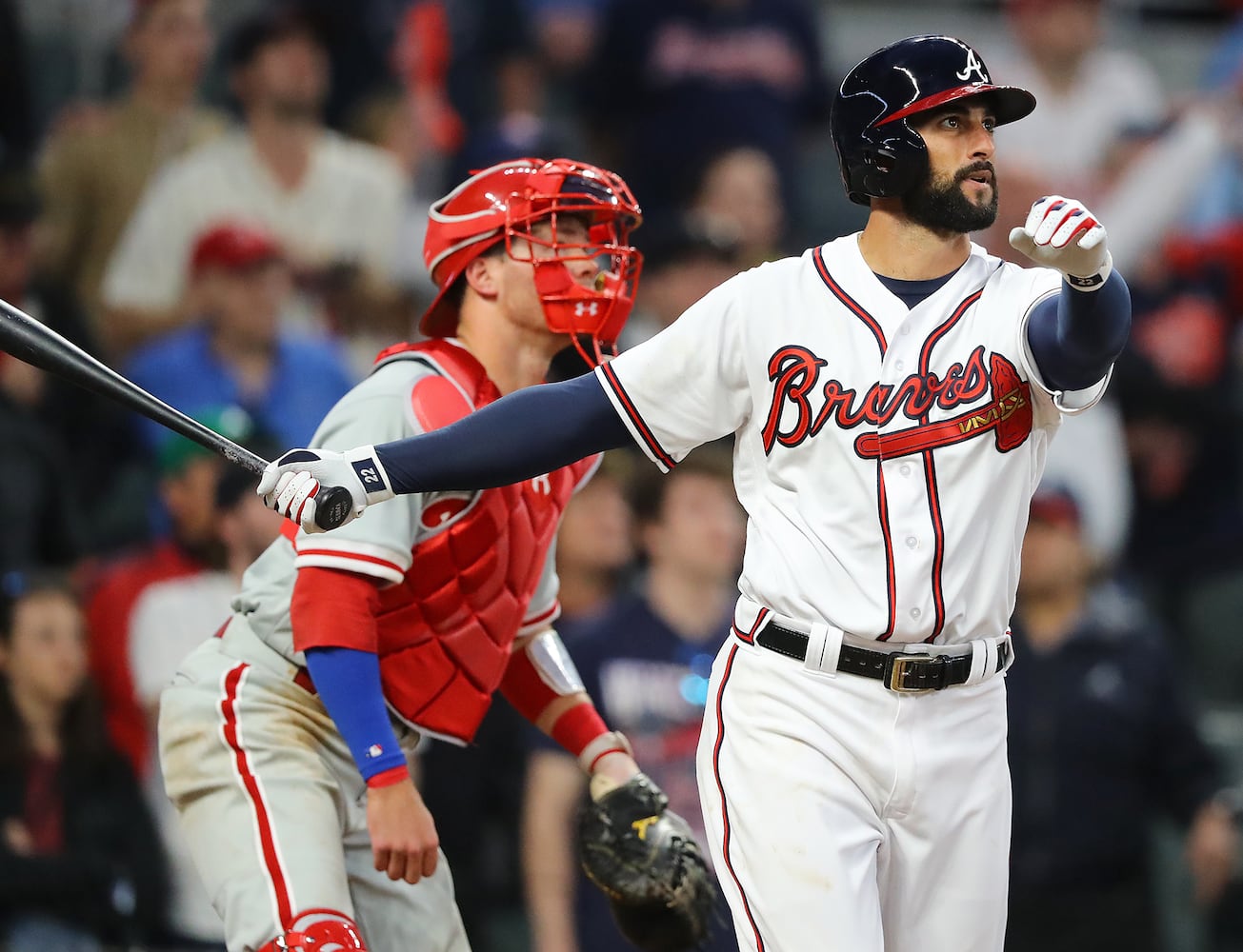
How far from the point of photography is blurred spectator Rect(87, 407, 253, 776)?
5855 mm

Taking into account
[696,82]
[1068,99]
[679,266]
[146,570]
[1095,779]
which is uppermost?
[696,82]

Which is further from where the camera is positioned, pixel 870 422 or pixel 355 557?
pixel 355 557

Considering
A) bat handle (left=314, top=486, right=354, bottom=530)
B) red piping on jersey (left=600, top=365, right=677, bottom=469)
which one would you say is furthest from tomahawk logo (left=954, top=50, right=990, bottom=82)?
bat handle (left=314, top=486, right=354, bottom=530)

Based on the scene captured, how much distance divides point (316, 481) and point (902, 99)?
1198mm

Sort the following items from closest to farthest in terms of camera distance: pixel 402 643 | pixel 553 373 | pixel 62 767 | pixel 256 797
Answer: pixel 256 797
pixel 402 643
pixel 553 373
pixel 62 767

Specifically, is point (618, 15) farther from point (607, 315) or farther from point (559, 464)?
point (559, 464)

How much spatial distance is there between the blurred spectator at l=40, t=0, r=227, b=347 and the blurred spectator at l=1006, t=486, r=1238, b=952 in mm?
3598

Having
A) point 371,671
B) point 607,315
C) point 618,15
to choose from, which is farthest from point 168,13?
point 371,671

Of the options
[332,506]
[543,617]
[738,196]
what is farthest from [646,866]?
[738,196]

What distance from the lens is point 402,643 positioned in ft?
12.0

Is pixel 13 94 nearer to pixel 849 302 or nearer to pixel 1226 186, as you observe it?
pixel 849 302

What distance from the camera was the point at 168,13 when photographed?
282 inches

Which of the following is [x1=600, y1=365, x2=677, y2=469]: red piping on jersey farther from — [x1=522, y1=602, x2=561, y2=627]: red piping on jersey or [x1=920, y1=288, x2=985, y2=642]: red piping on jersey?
[x1=522, y1=602, x2=561, y2=627]: red piping on jersey

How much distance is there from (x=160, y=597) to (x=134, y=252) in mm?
1741
